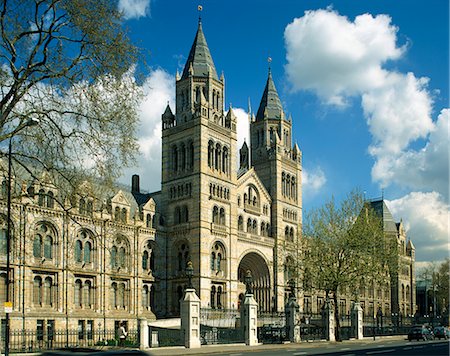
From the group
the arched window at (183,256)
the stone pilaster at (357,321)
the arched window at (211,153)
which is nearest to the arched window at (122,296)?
the arched window at (183,256)

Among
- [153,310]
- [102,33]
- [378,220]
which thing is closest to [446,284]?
[378,220]

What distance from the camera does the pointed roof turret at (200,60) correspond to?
62.9 metres

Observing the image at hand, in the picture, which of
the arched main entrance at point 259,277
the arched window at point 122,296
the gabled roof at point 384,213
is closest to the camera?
the arched window at point 122,296

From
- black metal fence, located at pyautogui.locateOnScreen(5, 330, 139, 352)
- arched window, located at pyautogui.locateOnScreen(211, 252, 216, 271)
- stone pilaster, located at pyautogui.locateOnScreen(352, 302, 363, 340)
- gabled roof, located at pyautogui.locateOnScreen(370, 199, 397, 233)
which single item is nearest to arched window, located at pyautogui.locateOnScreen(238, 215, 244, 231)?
arched window, located at pyautogui.locateOnScreen(211, 252, 216, 271)

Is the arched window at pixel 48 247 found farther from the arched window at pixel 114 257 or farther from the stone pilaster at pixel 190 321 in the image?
the stone pilaster at pixel 190 321

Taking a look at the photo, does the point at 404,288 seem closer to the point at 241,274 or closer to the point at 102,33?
the point at 241,274

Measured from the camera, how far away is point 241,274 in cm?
6975

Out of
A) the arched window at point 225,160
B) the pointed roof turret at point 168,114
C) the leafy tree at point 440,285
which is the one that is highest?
the pointed roof turret at point 168,114

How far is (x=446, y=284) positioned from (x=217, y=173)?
73.2 meters

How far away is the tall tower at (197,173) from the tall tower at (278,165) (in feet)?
27.9

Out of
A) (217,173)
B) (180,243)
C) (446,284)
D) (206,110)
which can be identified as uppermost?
(206,110)

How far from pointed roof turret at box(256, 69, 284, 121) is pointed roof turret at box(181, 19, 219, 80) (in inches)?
490

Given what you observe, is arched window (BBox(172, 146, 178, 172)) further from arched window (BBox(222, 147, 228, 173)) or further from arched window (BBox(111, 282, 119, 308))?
arched window (BBox(111, 282, 119, 308))

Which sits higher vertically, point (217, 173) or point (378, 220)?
point (217, 173)
